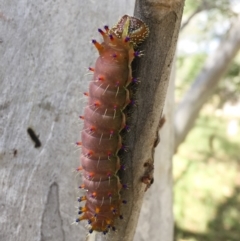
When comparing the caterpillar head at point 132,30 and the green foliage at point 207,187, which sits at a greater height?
the green foliage at point 207,187

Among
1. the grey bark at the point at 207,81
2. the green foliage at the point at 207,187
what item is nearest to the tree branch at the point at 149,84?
the grey bark at the point at 207,81

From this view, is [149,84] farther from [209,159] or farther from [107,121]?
[209,159]

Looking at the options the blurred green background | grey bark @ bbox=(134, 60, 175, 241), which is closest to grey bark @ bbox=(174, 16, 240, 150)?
the blurred green background

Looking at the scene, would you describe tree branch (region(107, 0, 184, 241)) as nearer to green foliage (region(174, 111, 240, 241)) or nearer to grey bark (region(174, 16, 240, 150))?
grey bark (region(174, 16, 240, 150))

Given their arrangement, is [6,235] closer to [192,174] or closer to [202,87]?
[202,87]

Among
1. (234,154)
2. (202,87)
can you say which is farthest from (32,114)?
(234,154)

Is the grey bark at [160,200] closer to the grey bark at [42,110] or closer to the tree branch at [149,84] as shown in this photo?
the grey bark at [42,110]
